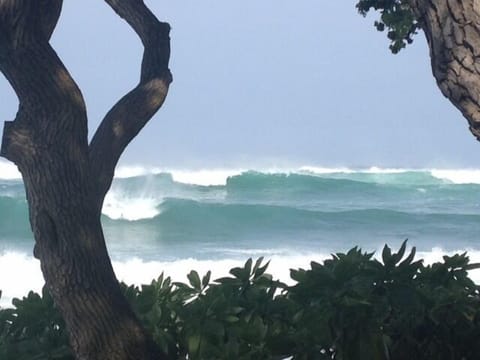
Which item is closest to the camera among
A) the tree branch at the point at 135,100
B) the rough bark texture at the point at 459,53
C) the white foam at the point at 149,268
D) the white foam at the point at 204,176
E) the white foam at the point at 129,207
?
the rough bark texture at the point at 459,53

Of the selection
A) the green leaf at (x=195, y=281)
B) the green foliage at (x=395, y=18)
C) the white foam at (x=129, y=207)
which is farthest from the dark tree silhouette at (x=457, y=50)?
the white foam at (x=129, y=207)

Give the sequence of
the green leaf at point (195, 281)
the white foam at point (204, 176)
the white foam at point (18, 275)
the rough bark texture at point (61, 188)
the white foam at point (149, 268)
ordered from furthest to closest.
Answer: the white foam at point (204, 176), the white foam at point (149, 268), the white foam at point (18, 275), the green leaf at point (195, 281), the rough bark texture at point (61, 188)

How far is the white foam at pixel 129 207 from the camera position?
25.3 m

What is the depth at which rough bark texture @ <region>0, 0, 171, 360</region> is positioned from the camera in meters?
4.12

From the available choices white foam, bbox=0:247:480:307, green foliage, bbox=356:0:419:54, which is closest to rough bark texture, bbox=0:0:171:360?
green foliage, bbox=356:0:419:54

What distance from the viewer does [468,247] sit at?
22.2m

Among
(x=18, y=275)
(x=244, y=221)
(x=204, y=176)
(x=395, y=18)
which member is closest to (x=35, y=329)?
(x=395, y=18)

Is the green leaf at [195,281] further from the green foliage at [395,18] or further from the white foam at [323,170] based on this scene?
the white foam at [323,170]

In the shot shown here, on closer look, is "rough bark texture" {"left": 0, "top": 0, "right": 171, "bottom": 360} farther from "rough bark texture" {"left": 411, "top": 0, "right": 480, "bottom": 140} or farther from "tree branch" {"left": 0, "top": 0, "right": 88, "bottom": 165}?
"rough bark texture" {"left": 411, "top": 0, "right": 480, "bottom": 140}

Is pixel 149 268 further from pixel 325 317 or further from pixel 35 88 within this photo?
pixel 325 317

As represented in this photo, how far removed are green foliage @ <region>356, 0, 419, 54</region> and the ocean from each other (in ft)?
26.7

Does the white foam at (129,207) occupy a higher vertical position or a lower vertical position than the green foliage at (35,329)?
higher

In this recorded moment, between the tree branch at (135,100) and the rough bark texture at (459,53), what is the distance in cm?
234

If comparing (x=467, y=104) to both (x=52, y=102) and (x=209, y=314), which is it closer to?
(x=209, y=314)
